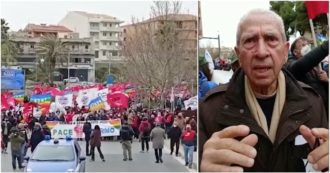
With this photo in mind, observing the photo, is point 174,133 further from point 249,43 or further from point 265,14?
point 265,14

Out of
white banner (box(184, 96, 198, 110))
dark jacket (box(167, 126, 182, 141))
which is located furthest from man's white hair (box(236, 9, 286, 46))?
dark jacket (box(167, 126, 182, 141))

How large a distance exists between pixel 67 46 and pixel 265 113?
1.15m

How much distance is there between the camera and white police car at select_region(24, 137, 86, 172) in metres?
3.12

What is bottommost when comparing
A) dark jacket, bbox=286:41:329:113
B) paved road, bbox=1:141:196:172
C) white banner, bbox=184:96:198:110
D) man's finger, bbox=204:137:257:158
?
paved road, bbox=1:141:196:172

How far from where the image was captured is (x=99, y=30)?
10.3 feet

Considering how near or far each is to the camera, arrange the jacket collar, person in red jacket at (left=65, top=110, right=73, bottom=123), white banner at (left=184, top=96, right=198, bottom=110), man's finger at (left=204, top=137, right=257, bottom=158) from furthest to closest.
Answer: person in red jacket at (left=65, top=110, right=73, bottom=123)
white banner at (left=184, top=96, right=198, bottom=110)
the jacket collar
man's finger at (left=204, top=137, right=257, bottom=158)

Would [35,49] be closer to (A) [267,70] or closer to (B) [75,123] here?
(B) [75,123]

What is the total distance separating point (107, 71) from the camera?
3137 millimetres

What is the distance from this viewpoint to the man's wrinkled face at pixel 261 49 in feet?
9.30

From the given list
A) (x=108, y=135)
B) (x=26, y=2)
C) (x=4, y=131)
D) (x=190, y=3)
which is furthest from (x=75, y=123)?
(x=190, y=3)

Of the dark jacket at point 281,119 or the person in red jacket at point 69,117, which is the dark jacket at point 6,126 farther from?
the dark jacket at point 281,119

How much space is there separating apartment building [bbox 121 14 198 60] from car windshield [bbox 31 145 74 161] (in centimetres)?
68

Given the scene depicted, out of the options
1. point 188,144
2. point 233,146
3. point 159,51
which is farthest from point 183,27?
point 233,146

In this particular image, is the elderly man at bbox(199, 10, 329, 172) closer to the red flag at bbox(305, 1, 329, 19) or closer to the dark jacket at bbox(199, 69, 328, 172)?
the dark jacket at bbox(199, 69, 328, 172)
